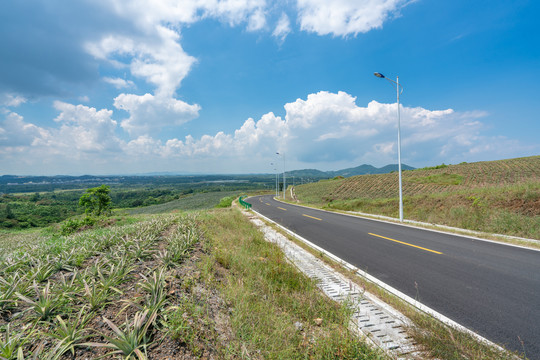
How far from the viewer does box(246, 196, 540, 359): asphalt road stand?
3674 mm

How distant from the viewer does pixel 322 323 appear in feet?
11.3

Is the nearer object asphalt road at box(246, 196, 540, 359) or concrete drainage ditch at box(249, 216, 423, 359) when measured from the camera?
concrete drainage ditch at box(249, 216, 423, 359)

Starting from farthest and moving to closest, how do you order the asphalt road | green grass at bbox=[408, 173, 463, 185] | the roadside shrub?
green grass at bbox=[408, 173, 463, 185]
the roadside shrub
the asphalt road

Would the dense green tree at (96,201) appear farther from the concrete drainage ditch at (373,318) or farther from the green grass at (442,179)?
the green grass at (442,179)

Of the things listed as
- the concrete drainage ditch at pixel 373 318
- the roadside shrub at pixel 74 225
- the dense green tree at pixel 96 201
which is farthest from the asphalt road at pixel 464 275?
the dense green tree at pixel 96 201

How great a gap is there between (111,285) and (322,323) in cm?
321

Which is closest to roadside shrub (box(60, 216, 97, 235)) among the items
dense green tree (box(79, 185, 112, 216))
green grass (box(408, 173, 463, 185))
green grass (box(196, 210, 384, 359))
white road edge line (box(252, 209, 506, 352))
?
green grass (box(196, 210, 384, 359))

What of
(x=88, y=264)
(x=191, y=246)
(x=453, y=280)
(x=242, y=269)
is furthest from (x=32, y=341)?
(x=453, y=280)

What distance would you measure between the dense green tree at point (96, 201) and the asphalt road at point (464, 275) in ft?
89.8

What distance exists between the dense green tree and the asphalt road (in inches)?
1078

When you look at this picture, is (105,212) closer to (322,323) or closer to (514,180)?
(322,323)

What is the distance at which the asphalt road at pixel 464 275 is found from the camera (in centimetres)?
367

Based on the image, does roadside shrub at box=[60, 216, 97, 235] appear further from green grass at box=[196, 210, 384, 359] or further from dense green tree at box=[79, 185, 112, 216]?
dense green tree at box=[79, 185, 112, 216]

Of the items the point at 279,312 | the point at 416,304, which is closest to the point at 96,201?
the point at 279,312
